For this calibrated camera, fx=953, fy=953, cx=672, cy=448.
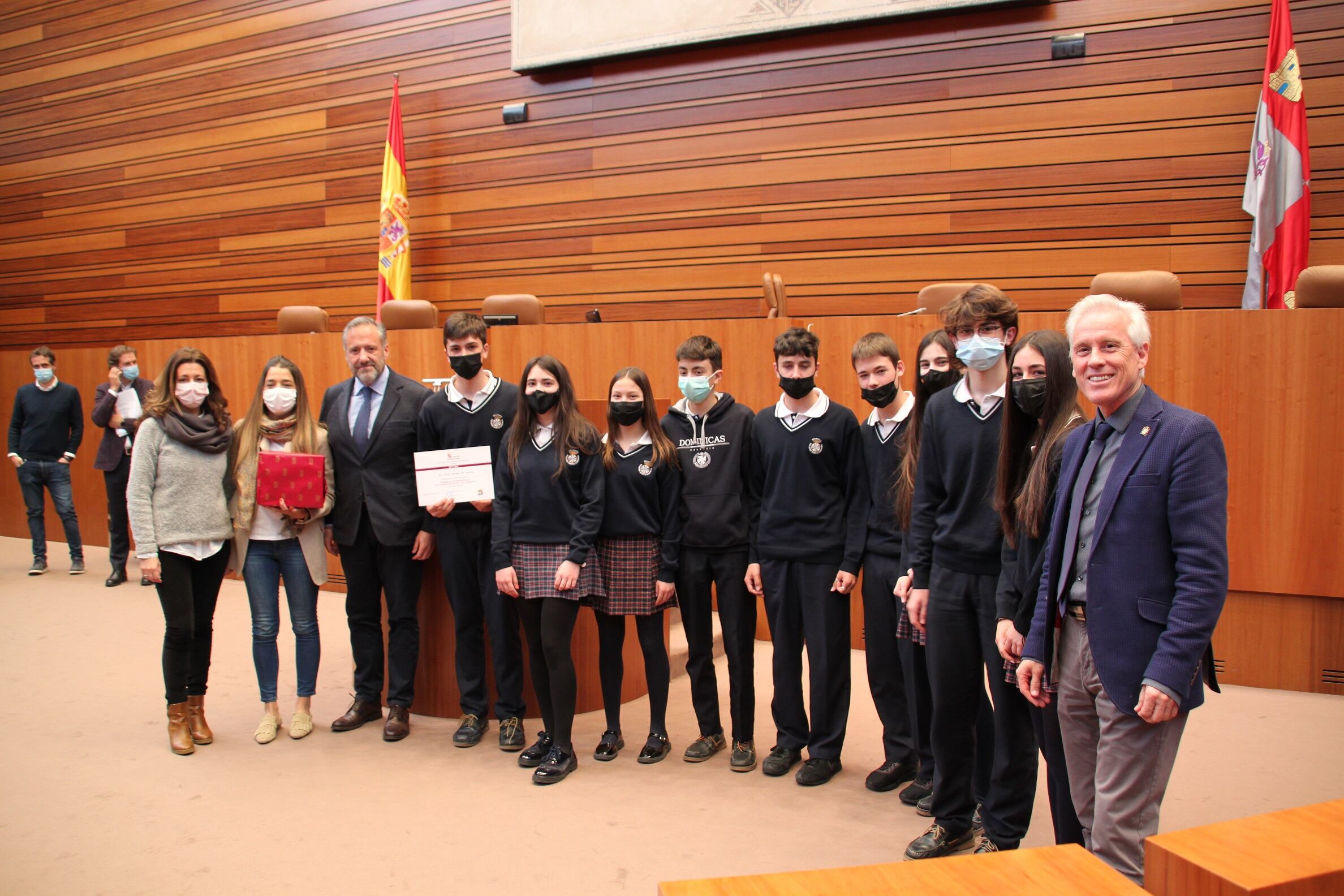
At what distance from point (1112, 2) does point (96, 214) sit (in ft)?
25.9

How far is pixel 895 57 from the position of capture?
18.0 feet

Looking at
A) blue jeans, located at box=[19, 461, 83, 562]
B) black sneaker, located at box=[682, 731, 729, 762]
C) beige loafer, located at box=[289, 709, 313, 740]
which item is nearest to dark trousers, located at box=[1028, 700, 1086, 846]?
black sneaker, located at box=[682, 731, 729, 762]

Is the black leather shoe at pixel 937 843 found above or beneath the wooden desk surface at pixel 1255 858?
beneath

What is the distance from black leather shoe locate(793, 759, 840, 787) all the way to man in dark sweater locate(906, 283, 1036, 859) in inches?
20.3

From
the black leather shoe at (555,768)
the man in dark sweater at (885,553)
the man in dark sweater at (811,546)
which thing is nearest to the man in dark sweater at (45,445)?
the black leather shoe at (555,768)

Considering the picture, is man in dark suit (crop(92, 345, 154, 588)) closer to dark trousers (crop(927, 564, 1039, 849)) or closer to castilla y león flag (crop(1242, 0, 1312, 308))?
dark trousers (crop(927, 564, 1039, 849))

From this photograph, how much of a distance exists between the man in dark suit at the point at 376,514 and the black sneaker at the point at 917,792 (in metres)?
1.74

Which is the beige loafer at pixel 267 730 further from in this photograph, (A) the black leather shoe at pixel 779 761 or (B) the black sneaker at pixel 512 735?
(A) the black leather shoe at pixel 779 761

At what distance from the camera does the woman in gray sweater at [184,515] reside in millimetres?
3150

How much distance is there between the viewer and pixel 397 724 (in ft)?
11.1

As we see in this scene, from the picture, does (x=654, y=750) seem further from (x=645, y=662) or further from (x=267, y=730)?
(x=267, y=730)

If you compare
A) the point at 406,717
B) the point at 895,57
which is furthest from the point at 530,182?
the point at 406,717

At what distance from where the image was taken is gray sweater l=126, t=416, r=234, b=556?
3129 mm

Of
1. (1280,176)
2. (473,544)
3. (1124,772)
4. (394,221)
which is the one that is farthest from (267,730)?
(1280,176)
